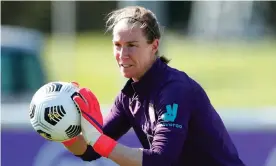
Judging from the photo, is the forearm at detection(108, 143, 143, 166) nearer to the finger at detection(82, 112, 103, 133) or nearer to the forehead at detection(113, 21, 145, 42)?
the finger at detection(82, 112, 103, 133)

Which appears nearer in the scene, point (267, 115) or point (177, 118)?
point (177, 118)

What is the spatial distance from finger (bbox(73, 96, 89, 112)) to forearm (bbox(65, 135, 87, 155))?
49 cm

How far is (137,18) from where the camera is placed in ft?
15.9

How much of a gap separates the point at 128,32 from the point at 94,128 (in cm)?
56

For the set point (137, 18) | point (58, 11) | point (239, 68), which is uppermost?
point (137, 18)

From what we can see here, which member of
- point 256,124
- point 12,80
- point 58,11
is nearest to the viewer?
point 256,124

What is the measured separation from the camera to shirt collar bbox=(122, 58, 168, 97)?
191 inches

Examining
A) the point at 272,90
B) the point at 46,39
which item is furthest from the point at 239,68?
the point at 46,39

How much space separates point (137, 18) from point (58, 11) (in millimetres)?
13585

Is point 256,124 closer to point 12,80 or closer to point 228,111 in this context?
point 228,111

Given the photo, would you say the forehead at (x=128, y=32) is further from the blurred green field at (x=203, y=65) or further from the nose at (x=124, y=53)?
the blurred green field at (x=203, y=65)

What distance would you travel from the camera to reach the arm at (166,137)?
4629 millimetres

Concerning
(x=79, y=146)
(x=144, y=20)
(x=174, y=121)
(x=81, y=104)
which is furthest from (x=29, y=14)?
(x=174, y=121)

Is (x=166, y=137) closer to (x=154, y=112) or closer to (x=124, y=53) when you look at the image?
(x=154, y=112)
